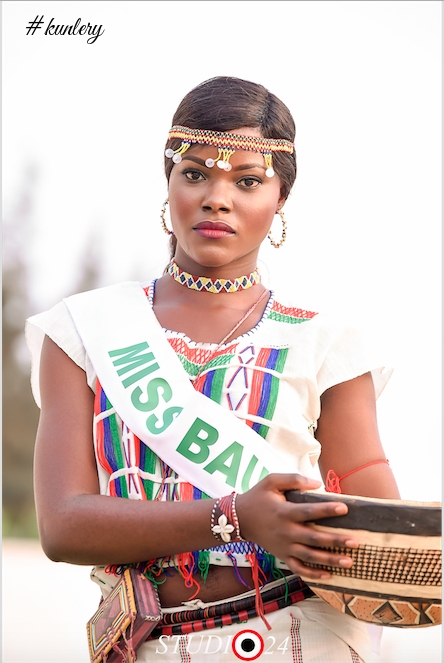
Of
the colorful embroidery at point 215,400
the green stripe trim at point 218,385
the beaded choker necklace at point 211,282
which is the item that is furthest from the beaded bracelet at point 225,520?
the beaded choker necklace at point 211,282

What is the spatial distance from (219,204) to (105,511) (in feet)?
3.43

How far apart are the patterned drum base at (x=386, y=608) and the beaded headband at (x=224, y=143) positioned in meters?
1.42

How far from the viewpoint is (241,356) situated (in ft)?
9.94

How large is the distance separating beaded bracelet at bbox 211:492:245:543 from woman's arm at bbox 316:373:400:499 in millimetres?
622

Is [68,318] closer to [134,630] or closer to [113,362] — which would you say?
[113,362]

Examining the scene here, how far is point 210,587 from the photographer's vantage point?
2734mm

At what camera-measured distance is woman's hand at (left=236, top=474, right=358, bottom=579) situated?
7.52 ft

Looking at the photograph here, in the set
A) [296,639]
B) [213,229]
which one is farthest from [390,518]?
[213,229]

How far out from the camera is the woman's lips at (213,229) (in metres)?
3.08

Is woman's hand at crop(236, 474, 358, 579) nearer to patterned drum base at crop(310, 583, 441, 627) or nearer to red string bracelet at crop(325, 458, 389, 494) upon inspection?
patterned drum base at crop(310, 583, 441, 627)

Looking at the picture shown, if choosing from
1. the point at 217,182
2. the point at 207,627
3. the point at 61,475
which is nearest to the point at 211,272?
the point at 217,182

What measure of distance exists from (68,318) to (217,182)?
0.68 metres

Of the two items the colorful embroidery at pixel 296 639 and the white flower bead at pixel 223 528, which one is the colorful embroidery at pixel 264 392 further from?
the colorful embroidery at pixel 296 639

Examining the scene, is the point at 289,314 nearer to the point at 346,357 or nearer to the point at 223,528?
the point at 346,357
